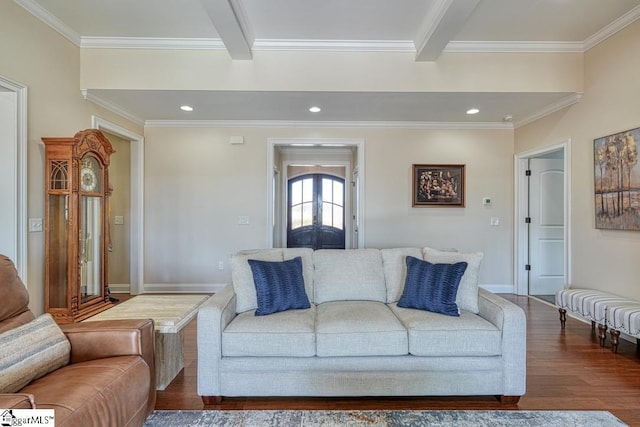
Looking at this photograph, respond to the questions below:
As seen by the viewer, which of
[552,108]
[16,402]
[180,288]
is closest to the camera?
[16,402]

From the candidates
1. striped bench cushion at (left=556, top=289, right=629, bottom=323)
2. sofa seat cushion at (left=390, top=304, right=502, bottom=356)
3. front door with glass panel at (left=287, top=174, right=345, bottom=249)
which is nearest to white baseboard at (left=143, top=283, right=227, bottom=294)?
front door with glass panel at (left=287, top=174, right=345, bottom=249)

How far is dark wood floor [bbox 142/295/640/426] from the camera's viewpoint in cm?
198

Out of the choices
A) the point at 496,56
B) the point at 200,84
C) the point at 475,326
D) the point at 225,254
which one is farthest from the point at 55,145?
the point at 496,56

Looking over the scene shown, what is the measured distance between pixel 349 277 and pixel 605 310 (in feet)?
7.31

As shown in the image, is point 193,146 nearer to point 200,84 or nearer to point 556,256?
point 200,84

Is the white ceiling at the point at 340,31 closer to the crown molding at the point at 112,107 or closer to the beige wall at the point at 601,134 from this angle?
the crown molding at the point at 112,107

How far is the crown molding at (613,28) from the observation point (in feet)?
9.27

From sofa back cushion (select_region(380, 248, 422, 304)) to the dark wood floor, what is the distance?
2.45 ft

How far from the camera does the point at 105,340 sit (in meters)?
1.63

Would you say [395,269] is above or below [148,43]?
below

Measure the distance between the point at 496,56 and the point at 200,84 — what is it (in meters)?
3.08

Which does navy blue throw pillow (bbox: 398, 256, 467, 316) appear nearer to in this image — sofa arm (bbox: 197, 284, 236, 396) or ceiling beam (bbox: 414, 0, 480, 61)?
sofa arm (bbox: 197, 284, 236, 396)

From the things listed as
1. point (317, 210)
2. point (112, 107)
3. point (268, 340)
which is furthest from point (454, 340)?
point (317, 210)

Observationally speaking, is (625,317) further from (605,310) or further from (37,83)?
(37,83)
